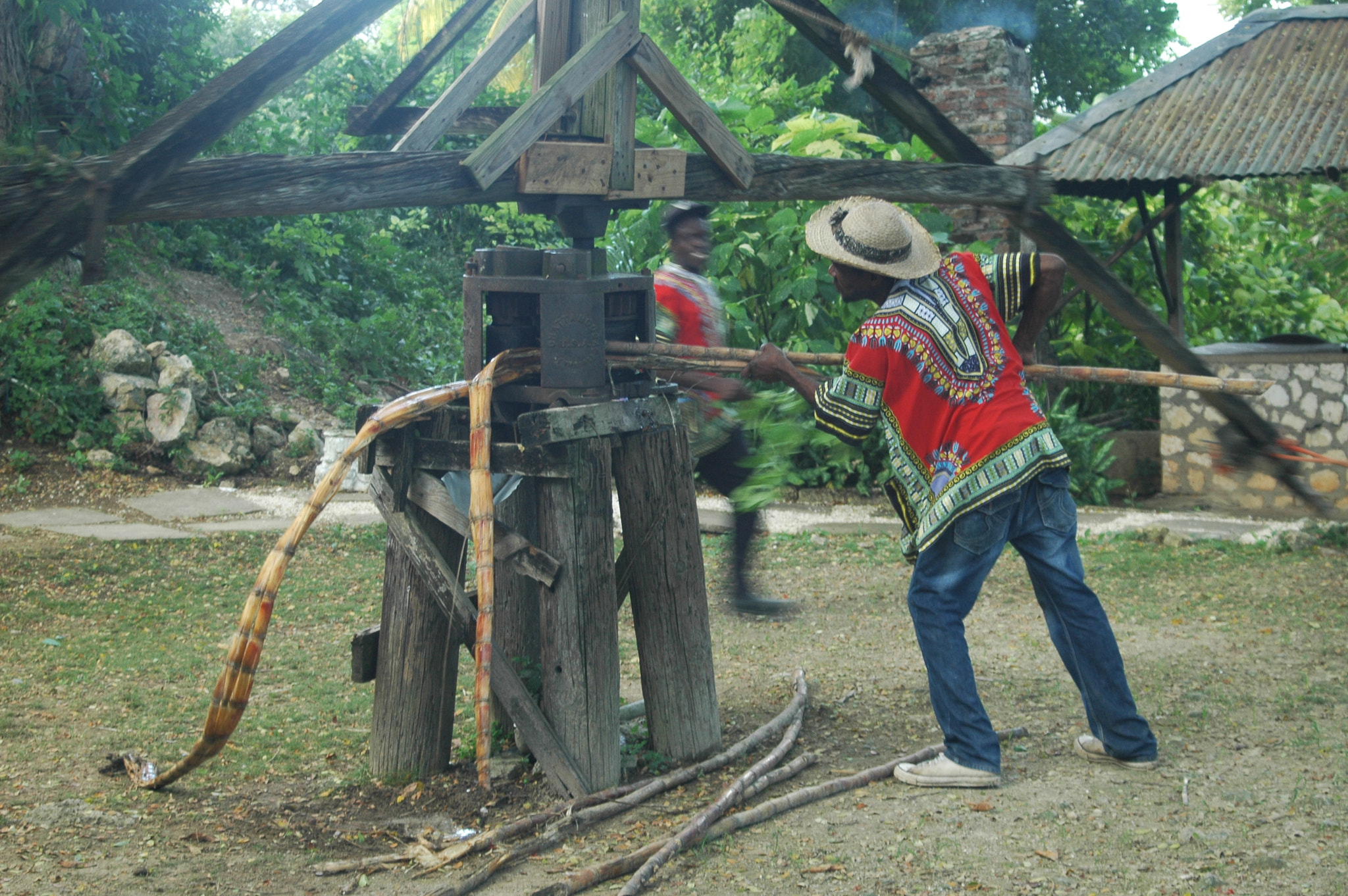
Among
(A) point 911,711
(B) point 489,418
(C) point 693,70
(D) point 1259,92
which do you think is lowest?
(A) point 911,711

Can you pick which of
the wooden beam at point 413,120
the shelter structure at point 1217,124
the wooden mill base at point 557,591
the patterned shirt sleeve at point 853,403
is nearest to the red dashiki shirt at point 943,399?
the patterned shirt sleeve at point 853,403

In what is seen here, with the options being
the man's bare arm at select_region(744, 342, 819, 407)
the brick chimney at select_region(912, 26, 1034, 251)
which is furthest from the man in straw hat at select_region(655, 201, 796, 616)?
the brick chimney at select_region(912, 26, 1034, 251)

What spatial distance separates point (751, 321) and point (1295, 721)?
5937 mm

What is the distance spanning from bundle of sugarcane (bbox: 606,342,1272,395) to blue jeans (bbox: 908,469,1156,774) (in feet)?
1.39

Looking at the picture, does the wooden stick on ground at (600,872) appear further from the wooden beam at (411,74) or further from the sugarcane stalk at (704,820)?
the wooden beam at (411,74)

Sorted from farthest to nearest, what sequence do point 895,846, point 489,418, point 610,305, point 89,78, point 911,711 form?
point 89,78 → point 911,711 → point 610,305 → point 489,418 → point 895,846

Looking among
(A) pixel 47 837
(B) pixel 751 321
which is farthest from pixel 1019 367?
(B) pixel 751 321

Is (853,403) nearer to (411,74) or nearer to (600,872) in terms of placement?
(600,872)

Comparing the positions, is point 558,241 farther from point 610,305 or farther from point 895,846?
point 895,846

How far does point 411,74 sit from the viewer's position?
15.1ft

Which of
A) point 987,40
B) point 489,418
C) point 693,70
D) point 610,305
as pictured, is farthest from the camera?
point 693,70

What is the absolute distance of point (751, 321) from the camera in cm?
962

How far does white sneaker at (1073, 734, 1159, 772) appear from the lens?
381cm

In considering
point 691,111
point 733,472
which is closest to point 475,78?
point 691,111
